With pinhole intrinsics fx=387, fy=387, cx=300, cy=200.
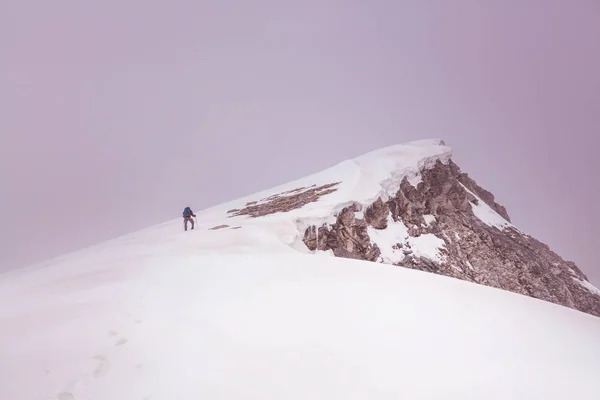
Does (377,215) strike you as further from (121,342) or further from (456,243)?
(121,342)

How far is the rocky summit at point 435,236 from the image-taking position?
13.8m

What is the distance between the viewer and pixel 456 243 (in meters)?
17.0

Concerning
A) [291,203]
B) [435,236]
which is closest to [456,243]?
[435,236]

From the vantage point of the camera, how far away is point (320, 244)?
1233cm

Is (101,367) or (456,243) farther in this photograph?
(456,243)

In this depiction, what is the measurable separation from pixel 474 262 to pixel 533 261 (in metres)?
3.81

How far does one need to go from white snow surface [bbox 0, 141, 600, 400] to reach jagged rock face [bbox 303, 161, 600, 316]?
6.92 metres

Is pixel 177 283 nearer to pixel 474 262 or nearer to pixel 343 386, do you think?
pixel 343 386

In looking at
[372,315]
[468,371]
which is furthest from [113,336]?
[468,371]

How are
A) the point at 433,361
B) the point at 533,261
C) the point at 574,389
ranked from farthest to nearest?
the point at 533,261
the point at 433,361
the point at 574,389

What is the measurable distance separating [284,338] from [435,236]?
47.8ft

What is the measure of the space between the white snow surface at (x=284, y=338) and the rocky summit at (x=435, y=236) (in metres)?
6.93

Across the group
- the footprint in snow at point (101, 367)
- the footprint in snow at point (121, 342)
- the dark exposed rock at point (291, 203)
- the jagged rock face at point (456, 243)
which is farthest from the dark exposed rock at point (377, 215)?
the footprint in snow at point (101, 367)

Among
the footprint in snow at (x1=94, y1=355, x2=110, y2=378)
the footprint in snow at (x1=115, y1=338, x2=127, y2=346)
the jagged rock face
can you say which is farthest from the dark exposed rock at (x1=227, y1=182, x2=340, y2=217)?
the footprint in snow at (x1=94, y1=355, x2=110, y2=378)
